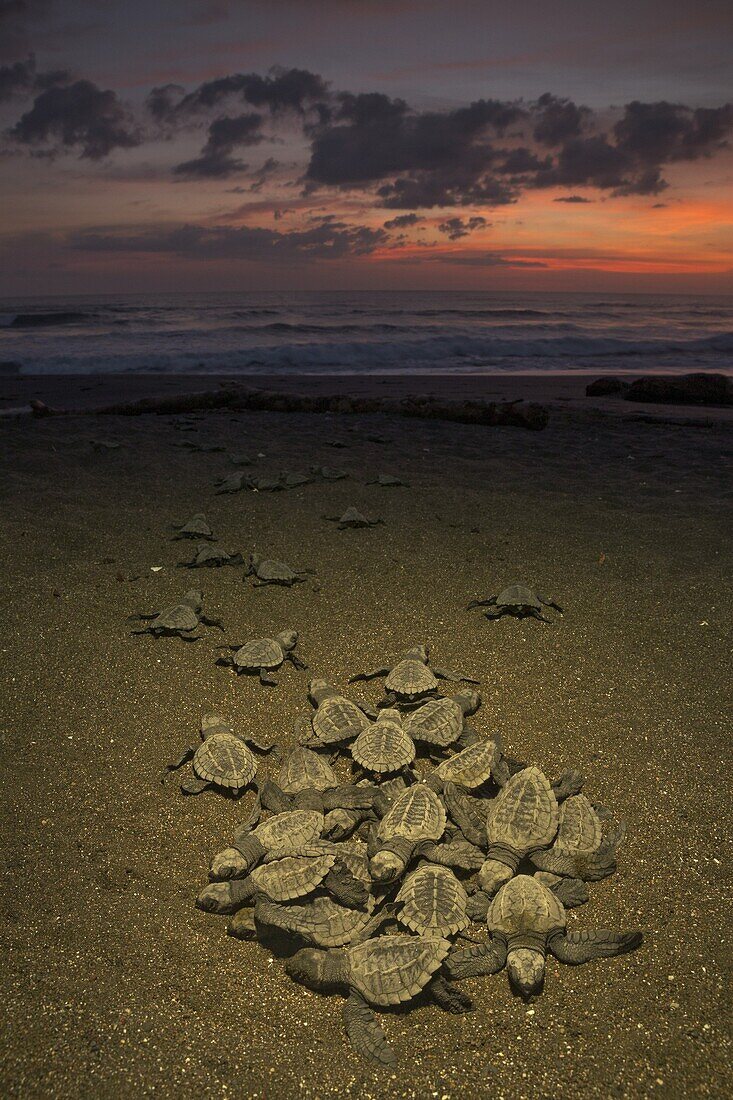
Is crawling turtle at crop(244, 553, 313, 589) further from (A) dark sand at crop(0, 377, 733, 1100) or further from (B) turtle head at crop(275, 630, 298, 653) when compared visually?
(B) turtle head at crop(275, 630, 298, 653)

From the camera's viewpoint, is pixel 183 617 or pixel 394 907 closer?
pixel 394 907

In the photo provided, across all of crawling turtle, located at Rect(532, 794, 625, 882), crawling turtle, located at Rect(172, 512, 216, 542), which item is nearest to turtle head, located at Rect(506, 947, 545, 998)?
crawling turtle, located at Rect(532, 794, 625, 882)

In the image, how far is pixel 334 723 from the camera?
355cm

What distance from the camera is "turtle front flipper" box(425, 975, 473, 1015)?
227 cm

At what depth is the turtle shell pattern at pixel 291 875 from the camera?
2.58 metres

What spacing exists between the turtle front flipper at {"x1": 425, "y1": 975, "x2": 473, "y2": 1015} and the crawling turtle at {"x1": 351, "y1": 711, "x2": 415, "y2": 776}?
105 centimetres

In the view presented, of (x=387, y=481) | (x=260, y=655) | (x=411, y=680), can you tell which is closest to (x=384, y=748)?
(x=411, y=680)

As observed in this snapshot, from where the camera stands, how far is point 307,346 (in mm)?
27719

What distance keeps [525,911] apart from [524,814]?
473 mm

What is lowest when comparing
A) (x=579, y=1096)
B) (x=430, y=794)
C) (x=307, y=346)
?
(x=579, y=1096)

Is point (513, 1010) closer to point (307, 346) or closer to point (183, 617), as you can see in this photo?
point (183, 617)

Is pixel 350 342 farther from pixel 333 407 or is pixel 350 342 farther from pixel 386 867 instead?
pixel 386 867

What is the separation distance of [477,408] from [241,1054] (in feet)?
38.9

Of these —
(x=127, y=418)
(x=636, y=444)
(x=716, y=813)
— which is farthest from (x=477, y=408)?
(x=716, y=813)
